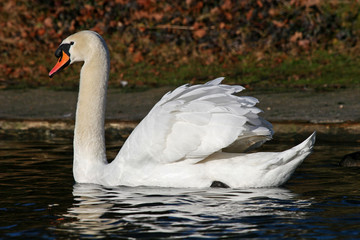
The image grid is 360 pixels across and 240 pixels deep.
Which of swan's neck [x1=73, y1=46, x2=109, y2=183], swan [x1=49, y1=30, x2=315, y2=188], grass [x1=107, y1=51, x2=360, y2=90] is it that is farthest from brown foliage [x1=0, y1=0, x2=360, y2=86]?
swan [x1=49, y1=30, x2=315, y2=188]

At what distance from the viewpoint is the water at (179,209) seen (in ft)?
17.0

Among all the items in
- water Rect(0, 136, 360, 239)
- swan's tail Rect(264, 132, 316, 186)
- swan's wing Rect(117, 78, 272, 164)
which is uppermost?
swan's wing Rect(117, 78, 272, 164)

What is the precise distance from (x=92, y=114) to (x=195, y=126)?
4.47 ft

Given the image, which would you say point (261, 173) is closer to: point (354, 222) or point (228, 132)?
point (228, 132)

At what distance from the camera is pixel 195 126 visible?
641 centimetres

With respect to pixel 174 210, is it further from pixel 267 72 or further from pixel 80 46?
pixel 267 72

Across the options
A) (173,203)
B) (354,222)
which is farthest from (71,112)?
(354,222)

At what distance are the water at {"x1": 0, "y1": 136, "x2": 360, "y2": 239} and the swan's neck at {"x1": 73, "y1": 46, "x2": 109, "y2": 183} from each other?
0.98 ft

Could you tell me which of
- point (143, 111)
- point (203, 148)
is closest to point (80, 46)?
point (203, 148)

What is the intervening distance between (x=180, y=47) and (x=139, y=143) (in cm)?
874

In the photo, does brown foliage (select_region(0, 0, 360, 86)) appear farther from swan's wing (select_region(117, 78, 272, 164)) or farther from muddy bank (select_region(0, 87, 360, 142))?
swan's wing (select_region(117, 78, 272, 164))

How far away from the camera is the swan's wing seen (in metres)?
6.28

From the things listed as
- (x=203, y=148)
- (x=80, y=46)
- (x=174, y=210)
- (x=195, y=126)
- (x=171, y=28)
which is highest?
(x=171, y=28)

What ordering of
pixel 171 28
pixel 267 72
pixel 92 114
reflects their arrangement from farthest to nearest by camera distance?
pixel 171 28
pixel 267 72
pixel 92 114
